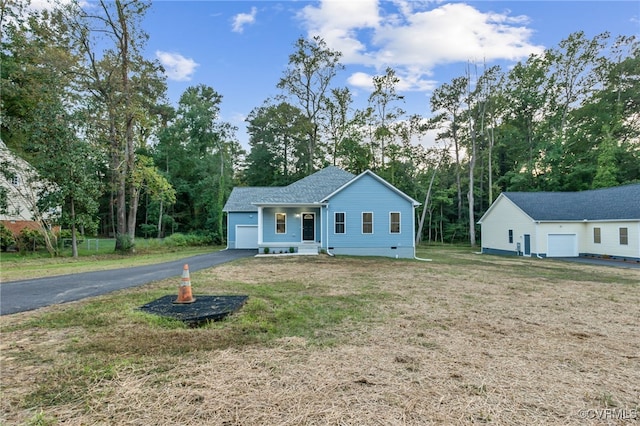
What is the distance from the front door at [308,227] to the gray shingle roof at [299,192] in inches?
44.2

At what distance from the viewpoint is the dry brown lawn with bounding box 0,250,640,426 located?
246 cm

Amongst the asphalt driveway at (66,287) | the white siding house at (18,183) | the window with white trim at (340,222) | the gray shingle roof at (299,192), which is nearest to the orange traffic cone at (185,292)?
the asphalt driveway at (66,287)

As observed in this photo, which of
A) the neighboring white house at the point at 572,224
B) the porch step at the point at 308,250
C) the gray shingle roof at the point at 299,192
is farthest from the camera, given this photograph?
the gray shingle roof at the point at 299,192

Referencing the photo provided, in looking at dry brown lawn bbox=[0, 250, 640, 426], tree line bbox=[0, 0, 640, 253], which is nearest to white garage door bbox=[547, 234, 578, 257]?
tree line bbox=[0, 0, 640, 253]

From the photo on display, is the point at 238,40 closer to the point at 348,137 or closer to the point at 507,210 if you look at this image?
the point at 348,137

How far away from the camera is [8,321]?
4.81 m

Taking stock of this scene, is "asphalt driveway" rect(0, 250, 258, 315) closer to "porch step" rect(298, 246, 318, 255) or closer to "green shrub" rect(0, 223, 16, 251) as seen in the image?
"porch step" rect(298, 246, 318, 255)

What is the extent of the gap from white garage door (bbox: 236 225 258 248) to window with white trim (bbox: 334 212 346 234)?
7.45 meters

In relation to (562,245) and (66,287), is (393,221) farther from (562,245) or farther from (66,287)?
(66,287)

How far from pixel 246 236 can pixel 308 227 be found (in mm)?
6138

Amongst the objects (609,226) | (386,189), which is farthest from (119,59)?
(609,226)

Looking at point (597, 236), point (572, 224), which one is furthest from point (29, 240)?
point (597, 236)

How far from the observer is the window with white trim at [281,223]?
18.5 meters

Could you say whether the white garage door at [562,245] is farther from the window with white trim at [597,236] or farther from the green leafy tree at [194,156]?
the green leafy tree at [194,156]
